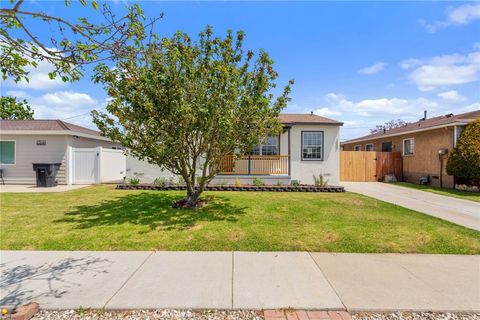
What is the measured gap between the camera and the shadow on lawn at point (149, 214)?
245 inches

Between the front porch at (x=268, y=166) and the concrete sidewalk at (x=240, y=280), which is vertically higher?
the front porch at (x=268, y=166)

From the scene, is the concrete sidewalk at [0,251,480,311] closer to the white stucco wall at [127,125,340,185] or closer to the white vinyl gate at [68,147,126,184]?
the white stucco wall at [127,125,340,185]

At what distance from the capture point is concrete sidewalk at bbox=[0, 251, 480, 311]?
3.02 meters

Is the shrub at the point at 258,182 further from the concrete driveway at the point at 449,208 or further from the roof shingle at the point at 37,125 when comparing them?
the roof shingle at the point at 37,125

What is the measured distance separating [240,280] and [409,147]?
1831 cm

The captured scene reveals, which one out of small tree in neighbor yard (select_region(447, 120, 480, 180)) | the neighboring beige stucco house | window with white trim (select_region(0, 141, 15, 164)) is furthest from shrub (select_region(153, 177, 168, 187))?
the neighboring beige stucco house

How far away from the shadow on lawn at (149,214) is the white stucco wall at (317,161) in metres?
5.90

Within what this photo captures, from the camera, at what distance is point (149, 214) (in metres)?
7.12

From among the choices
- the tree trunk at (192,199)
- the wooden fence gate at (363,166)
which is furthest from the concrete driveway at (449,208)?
the tree trunk at (192,199)

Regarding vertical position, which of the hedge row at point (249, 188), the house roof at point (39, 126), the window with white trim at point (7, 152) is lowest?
the hedge row at point (249, 188)

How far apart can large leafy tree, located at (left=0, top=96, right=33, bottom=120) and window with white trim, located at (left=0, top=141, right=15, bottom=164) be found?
2413cm

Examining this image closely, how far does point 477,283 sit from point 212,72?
21.5ft

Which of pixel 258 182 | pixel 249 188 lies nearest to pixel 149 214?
pixel 249 188

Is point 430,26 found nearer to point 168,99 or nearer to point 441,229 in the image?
point 441,229
